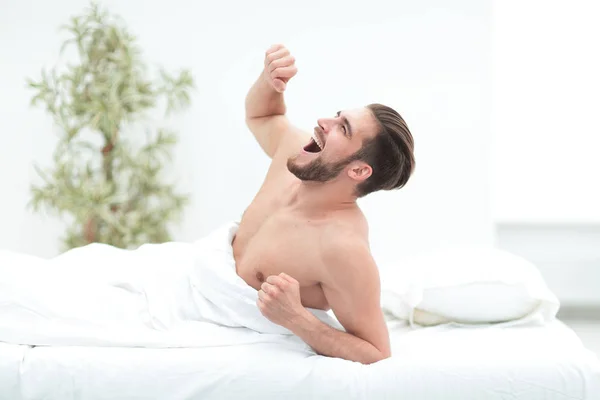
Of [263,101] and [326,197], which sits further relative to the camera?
[263,101]

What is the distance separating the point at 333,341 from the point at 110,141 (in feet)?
8.28

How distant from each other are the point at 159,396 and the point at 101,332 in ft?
0.78

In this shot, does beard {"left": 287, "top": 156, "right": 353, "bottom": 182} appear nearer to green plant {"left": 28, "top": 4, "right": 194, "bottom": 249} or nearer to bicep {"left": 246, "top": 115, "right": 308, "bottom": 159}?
bicep {"left": 246, "top": 115, "right": 308, "bottom": 159}

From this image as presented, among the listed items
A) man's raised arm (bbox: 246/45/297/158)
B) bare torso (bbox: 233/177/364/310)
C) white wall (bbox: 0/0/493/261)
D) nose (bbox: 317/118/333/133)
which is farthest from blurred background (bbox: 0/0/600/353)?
nose (bbox: 317/118/333/133)

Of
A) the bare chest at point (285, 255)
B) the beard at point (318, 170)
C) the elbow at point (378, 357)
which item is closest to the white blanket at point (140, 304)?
the bare chest at point (285, 255)

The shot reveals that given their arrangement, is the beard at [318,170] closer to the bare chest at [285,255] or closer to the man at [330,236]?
the man at [330,236]

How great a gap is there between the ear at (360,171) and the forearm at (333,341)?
35 centimetres

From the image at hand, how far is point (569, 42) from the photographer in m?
4.61

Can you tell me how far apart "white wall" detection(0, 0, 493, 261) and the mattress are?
8.16 feet

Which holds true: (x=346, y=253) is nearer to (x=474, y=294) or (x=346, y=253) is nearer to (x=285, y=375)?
(x=285, y=375)

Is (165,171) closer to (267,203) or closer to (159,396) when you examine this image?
(267,203)

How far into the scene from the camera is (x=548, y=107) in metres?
4.62

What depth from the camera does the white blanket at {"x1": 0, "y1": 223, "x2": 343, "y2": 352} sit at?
2.14m

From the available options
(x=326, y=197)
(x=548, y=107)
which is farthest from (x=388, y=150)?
(x=548, y=107)
